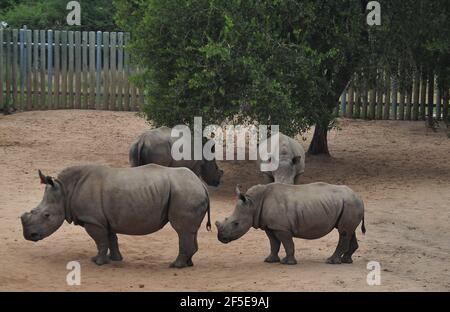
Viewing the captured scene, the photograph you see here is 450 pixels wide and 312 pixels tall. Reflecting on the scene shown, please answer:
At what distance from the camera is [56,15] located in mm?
Answer: 30406

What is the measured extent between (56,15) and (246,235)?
19440 mm

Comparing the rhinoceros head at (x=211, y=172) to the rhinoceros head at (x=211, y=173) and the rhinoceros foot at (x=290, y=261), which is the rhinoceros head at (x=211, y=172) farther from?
the rhinoceros foot at (x=290, y=261)

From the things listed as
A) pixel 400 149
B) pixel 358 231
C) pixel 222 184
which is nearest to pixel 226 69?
pixel 222 184

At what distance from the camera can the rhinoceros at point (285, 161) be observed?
14.3 metres

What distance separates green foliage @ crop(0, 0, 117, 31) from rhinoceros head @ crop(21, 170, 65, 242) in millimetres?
20199

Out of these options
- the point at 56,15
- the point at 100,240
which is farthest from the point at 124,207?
the point at 56,15

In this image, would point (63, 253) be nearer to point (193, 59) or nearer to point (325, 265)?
point (325, 265)

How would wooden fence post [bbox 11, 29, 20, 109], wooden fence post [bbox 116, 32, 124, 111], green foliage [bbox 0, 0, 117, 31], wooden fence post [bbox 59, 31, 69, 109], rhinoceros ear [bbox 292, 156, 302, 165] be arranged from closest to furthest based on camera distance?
1. rhinoceros ear [bbox 292, 156, 302, 165]
2. wooden fence post [bbox 11, 29, 20, 109]
3. wooden fence post [bbox 59, 31, 69, 109]
4. wooden fence post [bbox 116, 32, 124, 111]
5. green foliage [bbox 0, 0, 117, 31]

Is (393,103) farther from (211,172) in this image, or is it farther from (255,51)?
(211,172)

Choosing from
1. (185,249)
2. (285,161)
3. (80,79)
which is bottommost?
(185,249)

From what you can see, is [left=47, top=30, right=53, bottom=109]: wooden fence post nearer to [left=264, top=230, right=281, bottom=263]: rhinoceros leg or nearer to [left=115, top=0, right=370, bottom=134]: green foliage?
[left=115, top=0, right=370, bottom=134]: green foliage

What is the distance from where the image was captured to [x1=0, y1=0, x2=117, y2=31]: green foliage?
3047cm

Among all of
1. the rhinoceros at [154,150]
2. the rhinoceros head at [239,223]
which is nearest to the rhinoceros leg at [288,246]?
the rhinoceros head at [239,223]

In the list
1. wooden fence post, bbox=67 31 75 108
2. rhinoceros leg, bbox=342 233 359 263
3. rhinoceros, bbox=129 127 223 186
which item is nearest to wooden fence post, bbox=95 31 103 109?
wooden fence post, bbox=67 31 75 108
